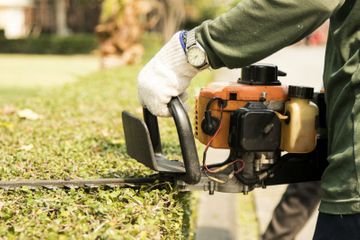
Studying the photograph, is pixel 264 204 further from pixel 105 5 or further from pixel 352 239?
pixel 105 5

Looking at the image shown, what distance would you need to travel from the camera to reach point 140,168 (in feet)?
8.55

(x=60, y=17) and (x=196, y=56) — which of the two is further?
(x=60, y=17)

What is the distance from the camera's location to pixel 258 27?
1839 mm

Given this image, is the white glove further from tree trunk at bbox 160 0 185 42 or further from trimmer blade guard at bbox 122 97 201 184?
tree trunk at bbox 160 0 185 42

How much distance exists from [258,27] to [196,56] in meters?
0.22

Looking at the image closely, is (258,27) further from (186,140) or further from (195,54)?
(186,140)

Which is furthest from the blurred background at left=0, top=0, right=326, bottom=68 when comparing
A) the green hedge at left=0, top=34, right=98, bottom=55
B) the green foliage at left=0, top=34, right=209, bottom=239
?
the green foliage at left=0, top=34, right=209, bottom=239

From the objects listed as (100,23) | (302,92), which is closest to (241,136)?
(302,92)

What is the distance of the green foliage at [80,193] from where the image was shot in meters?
1.84

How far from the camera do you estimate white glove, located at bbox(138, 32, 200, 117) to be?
1.98 metres

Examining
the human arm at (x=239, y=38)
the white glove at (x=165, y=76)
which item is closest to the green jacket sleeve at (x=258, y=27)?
the human arm at (x=239, y=38)

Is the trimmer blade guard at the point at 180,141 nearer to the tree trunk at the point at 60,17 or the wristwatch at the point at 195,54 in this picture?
the wristwatch at the point at 195,54

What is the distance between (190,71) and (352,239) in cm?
71

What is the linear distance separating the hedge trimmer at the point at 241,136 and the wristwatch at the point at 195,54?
15cm
